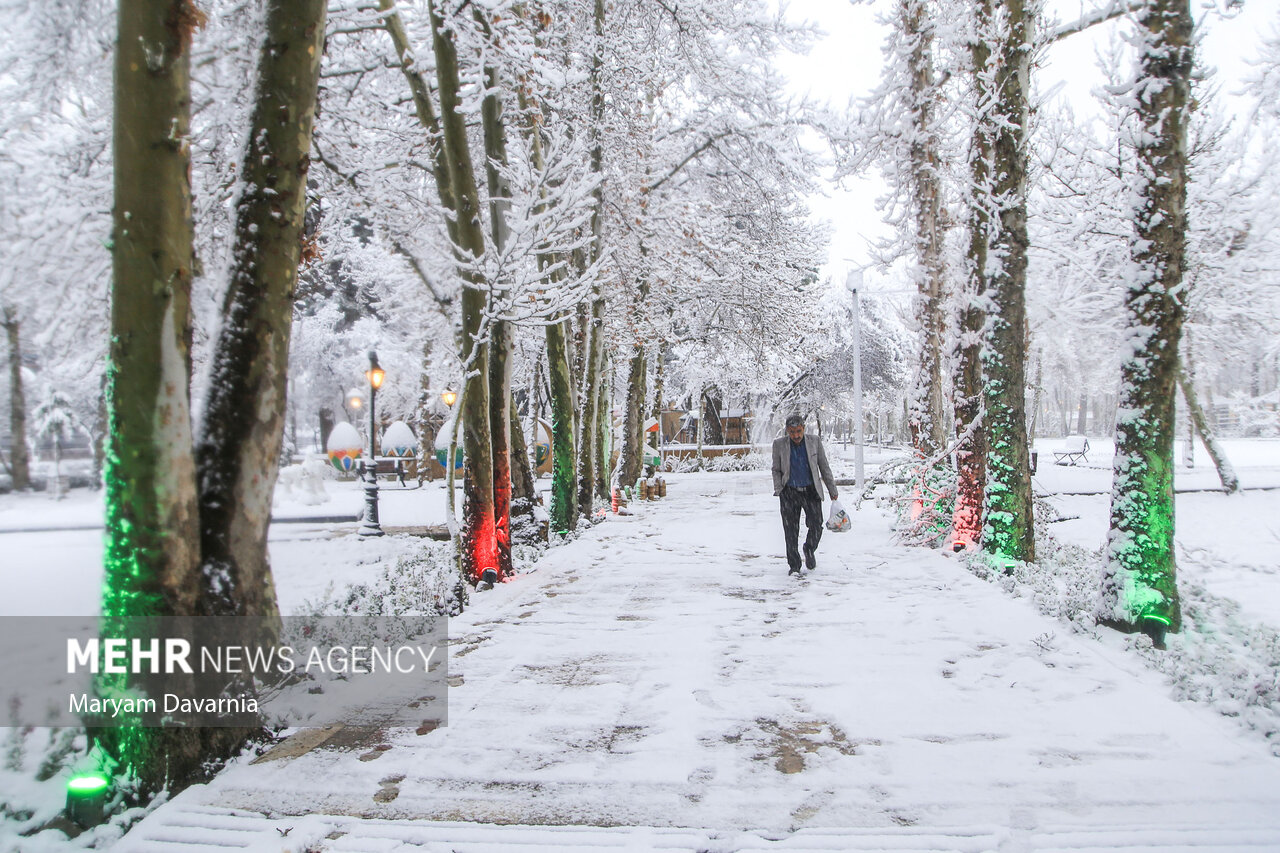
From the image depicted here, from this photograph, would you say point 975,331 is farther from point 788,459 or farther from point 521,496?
point 521,496

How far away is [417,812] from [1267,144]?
2540cm

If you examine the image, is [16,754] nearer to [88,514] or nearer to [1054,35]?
[1054,35]

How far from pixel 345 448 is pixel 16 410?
19474mm

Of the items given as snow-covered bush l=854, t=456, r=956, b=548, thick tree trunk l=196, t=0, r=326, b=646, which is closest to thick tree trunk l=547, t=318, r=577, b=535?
snow-covered bush l=854, t=456, r=956, b=548

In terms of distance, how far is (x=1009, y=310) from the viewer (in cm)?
801

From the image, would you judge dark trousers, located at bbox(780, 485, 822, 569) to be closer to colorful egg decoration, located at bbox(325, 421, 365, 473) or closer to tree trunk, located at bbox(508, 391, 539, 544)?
tree trunk, located at bbox(508, 391, 539, 544)

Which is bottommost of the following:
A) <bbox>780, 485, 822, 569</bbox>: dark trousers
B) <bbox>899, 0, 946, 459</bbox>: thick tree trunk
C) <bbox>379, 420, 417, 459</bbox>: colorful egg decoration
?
<bbox>780, 485, 822, 569</bbox>: dark trousers

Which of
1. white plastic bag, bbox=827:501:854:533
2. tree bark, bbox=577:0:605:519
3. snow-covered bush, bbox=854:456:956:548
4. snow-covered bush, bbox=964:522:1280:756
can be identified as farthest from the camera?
tree bark, bbox=577:0:605:519

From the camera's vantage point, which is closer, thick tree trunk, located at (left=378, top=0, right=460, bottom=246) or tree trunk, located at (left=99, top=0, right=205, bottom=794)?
tree trunk, located at (left=99, top=0, right=205, bottom=794)

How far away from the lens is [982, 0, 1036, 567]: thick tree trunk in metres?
7.97

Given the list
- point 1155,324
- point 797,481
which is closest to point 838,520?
point 797,481

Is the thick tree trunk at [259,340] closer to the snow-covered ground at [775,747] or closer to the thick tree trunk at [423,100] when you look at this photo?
the snow-covered ground at [775,747]

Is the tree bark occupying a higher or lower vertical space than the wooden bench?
higher

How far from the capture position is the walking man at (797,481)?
27.3 ft
